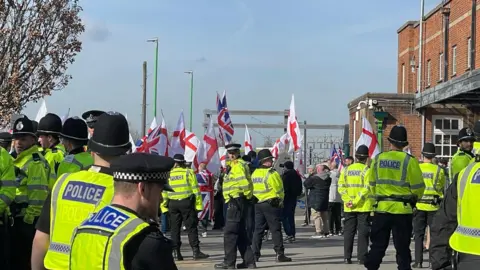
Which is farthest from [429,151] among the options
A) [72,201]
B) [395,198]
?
[72,201]

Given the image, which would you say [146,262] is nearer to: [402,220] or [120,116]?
[120,116]

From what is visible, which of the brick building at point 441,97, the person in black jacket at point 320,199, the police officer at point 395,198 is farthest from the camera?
the brick building at point 441,97

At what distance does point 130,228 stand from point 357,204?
11.1 metres

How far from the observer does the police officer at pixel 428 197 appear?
14.0 meters

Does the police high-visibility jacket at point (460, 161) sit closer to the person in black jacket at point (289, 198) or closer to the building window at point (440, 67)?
the person in black jacket at point (289, 198)

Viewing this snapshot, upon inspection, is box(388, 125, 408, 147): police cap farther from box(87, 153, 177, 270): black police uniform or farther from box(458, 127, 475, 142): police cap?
box(87, 153, 177, 270): black police uniform

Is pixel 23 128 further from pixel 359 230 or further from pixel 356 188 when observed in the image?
pixel 356 188

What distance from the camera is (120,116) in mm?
4645

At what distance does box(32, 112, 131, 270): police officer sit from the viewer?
4.65 m

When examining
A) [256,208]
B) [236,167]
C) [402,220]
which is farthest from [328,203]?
[402,220]

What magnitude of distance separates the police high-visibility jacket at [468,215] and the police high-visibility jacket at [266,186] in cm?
906

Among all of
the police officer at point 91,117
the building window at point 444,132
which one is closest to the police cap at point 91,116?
the police officer at point 91,117

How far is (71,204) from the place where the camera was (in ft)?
16.4

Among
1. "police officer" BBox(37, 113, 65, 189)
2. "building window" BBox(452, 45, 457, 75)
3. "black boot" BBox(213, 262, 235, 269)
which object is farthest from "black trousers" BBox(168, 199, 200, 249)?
"building window" BBox(452, 45, 457, 75)
